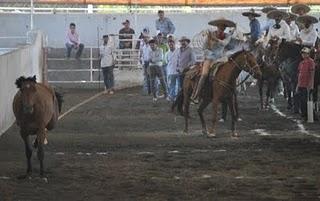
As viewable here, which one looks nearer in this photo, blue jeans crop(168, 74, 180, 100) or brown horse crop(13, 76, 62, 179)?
brown horse crop(13, 76, 62, 179)

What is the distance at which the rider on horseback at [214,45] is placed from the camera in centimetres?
1616

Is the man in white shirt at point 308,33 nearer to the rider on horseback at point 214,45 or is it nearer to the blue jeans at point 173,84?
the rider on horseback at point 214,45

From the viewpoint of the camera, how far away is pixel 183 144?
1463cm

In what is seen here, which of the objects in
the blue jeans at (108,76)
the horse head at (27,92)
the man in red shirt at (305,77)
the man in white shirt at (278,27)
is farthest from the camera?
the blue jeans at (108,76)

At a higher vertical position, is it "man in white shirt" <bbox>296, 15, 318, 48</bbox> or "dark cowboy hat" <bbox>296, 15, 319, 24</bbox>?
"dark cowboy hat" <bbox>296, 15, 319, 24</bbox>

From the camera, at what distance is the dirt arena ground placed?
387 inches

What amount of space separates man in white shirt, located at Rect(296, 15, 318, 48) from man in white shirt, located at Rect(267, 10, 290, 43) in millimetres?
696

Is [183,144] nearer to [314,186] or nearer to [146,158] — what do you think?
[146,158]

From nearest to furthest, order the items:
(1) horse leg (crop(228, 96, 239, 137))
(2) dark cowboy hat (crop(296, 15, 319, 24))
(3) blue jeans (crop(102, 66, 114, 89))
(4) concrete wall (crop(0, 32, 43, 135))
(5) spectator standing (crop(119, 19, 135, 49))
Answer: (1) horse leg (crop(228, 96, 239, 137)) → (4) concrete wall (crop(0, 32, 43, 135)) → (2) dark cowboy hat (crop(296, 15, 319, 24)) → (3) blue jeans (crop(102, 66, 114, 89)) → (5) spectator standing (crop(119, 19, 135, 49))

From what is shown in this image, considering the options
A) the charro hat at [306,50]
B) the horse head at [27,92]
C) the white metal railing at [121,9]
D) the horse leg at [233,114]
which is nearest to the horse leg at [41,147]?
the horse head at [27,92]

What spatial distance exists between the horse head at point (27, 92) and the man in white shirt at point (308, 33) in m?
10.6

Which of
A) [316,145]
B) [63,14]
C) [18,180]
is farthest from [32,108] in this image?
[63,14]

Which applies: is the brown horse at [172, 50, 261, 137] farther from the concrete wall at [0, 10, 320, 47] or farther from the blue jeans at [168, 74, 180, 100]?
the concrete wall at [0, 10, 320, 47]

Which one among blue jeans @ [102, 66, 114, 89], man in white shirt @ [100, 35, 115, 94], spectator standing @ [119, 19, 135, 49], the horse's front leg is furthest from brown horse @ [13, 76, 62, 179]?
spectator standing @ [119, 19, 135, 49]
